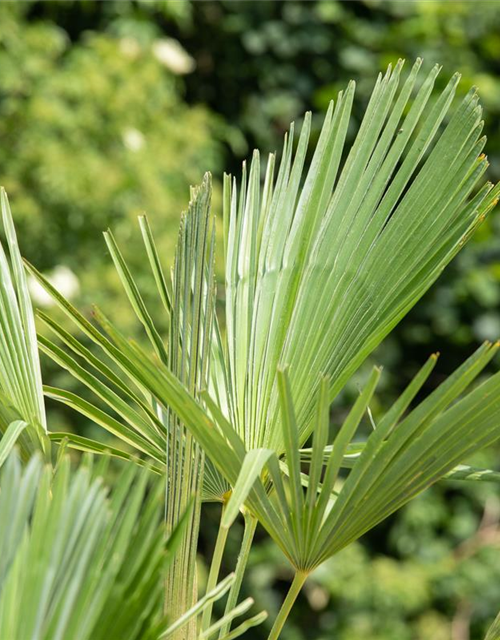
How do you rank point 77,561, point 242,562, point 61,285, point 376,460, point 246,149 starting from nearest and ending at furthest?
A: point 77,561 < point 376,460 < point 242,562 < point 61,285 < point 246,149

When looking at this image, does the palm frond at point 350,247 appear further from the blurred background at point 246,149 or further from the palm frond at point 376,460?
the blurred background at point 246,149

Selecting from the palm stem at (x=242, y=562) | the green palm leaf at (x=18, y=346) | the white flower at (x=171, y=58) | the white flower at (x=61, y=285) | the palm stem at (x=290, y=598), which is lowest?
the palm stem at (x=290, y=598)

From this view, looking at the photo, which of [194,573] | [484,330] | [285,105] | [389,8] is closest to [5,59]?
[285,105]

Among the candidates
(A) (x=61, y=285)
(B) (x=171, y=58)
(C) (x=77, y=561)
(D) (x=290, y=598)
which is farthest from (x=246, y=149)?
(C) (x=77, y=561)

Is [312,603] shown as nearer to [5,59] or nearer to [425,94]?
[5,59]

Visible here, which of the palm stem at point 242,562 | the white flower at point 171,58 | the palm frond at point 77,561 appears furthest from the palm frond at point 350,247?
the white flower at point 171,58

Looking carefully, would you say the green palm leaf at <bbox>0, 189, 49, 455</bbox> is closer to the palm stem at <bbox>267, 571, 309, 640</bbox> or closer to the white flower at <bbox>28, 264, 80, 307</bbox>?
the palm stem at <bbox>267, 571, 309, 640</bbox>

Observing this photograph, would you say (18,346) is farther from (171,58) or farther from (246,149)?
(246,149)

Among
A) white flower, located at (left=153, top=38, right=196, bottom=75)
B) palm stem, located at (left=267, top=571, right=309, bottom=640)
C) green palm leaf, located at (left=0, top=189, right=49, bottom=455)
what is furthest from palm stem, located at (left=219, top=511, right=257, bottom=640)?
white flower, located at (left=153, top=38, right=196, bottom=75)
